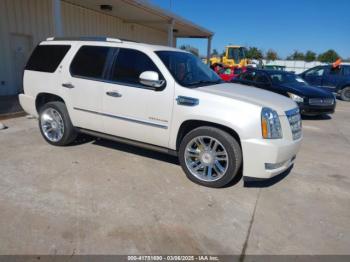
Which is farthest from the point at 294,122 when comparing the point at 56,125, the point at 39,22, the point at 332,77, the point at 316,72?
the point at 332,77

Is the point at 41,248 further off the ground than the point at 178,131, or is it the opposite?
the point at 178,131

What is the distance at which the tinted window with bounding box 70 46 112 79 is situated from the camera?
463 centimetres

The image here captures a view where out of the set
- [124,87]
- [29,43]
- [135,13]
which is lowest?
[124,87]

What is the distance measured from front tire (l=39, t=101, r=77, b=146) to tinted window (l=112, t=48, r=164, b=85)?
1.32 m

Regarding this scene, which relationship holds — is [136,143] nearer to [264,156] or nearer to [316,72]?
[264,156]

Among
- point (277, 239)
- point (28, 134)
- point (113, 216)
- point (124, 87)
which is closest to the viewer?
point (277, 239)

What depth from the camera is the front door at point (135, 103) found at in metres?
4.07

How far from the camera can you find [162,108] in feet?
13.3

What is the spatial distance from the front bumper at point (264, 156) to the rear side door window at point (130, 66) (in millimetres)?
1686

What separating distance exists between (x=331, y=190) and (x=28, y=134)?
5.73 metres

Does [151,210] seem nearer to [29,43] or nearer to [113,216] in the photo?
[113,216]

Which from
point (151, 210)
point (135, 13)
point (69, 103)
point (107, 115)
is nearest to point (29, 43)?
point (135, 13)

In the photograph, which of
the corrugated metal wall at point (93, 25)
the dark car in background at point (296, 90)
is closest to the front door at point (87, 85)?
the dark car in background at point (296, 90)

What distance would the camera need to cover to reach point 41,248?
8.52 ft
